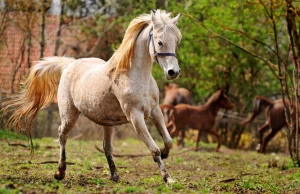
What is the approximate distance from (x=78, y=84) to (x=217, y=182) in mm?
2396

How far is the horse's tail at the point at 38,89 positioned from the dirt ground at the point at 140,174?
893mm

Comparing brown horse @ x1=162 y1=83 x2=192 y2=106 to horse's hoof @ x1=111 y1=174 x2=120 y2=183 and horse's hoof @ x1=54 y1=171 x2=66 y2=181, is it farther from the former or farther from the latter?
horse's hoof @ x1=54 y1=171 x2=66 y2=181

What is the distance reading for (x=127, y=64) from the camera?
7.28 meters

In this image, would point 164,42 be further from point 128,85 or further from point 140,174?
point 140,174

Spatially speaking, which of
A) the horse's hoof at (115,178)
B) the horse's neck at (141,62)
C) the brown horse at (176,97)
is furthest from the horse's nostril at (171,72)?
the brown horse at (176,97)

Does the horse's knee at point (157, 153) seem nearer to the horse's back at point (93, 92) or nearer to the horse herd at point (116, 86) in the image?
the horse herd at point (116, 86)

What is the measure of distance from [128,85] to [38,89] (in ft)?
8.00

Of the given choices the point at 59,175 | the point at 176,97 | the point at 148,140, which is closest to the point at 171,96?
the point at 176,97

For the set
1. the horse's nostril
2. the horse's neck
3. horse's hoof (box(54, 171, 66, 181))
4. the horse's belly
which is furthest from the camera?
horse's hoof (box(54, 171, 66, 181))

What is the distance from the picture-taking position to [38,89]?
9.12 m

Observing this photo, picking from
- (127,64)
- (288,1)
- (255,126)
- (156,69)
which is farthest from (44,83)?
(255,126)

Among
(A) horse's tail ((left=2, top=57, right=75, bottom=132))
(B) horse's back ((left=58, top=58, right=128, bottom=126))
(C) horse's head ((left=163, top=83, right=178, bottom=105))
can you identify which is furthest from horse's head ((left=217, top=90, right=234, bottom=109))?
(B) horse's back ((left=58, top=58, right=128, bottom=126))

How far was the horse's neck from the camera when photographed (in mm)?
7164

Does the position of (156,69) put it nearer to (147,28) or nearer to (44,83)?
(44,83)
